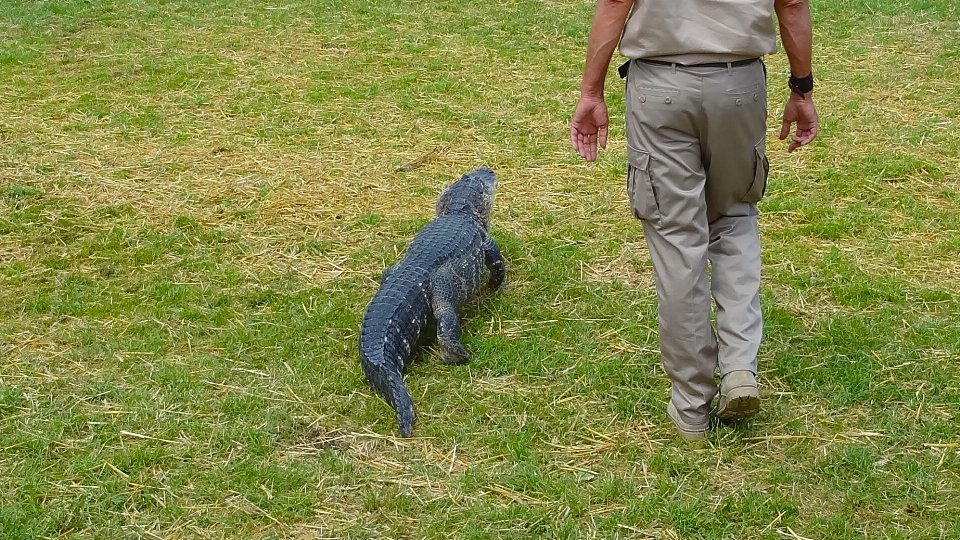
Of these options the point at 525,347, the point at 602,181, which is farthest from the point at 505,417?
the point at 602,181

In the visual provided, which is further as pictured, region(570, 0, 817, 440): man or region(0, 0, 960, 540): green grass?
region(0, 0, 960, 540): green grass

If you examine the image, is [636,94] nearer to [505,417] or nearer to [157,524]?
[505,417]

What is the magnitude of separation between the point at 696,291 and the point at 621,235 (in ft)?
6.98

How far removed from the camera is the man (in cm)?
315

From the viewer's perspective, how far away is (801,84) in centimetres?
347

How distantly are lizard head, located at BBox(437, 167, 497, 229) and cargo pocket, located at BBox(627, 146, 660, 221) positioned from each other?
1901mm

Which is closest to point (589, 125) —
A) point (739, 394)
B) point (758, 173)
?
point (758, 173)

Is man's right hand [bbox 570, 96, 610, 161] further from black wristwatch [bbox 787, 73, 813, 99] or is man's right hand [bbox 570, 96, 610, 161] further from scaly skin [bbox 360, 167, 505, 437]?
scaly skin [bbox 360, 167, 505, 437]

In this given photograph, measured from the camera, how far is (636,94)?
3287 mm

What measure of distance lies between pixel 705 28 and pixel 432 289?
6.20 ft

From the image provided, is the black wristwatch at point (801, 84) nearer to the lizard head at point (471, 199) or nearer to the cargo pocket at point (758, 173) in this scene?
the cargo pocket at point (758, 173)

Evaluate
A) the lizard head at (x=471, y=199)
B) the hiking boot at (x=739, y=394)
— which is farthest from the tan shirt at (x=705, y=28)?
the lizard head at (x=471, y=199)

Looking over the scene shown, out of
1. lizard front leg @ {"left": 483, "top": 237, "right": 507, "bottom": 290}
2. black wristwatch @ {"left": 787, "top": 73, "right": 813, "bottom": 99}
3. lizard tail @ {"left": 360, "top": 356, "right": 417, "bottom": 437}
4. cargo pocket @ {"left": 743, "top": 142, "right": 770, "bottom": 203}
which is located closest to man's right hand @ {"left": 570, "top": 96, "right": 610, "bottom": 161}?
cargo pocket @ {"left": 743, "top": 142, "right": 770, "bottom": 203}

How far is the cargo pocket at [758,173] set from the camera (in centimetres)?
336
